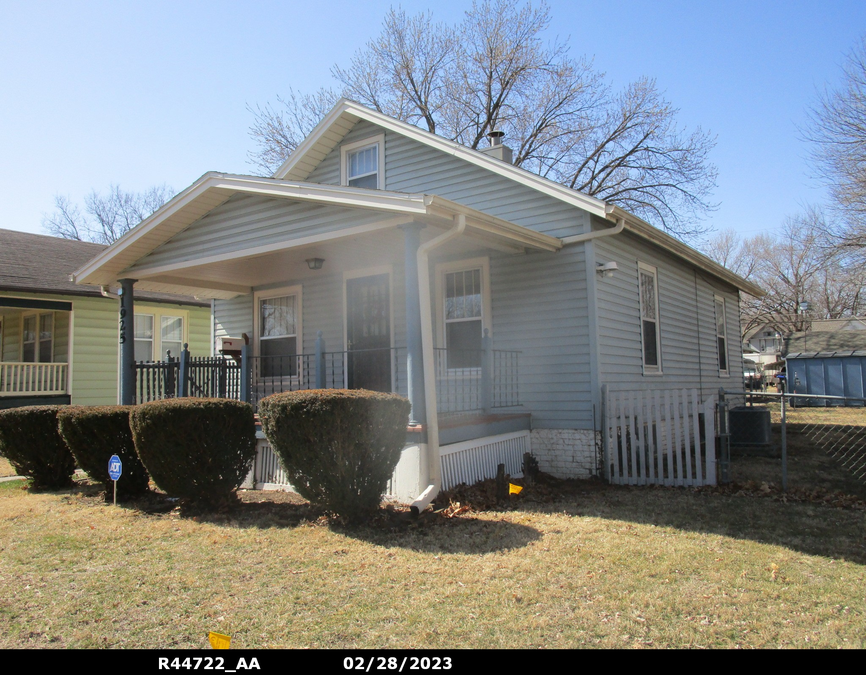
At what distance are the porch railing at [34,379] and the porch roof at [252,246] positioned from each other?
5.88m

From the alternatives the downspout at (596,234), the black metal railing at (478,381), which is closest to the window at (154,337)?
the black metal railing at (478,381)

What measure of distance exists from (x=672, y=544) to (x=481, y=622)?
232cm

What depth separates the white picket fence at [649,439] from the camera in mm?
7699

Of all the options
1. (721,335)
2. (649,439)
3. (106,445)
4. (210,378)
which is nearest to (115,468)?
(106,445)

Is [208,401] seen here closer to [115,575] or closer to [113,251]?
[115,575]

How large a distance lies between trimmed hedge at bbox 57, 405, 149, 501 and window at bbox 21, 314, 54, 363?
9.70 metres

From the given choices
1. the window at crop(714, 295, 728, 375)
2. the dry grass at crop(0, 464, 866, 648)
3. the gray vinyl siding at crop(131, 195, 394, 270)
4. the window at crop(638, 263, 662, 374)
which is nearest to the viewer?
the dry grass at crop(0, 464, 866, 648)

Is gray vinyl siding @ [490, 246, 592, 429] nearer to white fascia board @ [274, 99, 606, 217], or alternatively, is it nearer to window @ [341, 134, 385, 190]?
white fascia board @ [274, 99, 606, 217]

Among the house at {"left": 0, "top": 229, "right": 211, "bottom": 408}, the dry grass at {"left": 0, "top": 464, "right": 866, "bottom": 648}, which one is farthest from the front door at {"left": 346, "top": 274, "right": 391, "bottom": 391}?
the house at {"left": 0, "top": 229, "right": 211, "bottom": 408}

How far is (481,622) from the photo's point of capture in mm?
3691

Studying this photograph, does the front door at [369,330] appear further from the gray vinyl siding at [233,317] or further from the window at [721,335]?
the window at [721,335]

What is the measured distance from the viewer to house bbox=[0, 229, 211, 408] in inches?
578

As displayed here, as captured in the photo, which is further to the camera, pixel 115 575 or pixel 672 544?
pixel 672 544
